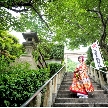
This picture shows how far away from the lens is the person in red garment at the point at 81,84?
26.8 feet

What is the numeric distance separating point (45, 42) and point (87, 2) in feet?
21.1

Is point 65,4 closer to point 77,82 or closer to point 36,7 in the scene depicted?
point 36,7

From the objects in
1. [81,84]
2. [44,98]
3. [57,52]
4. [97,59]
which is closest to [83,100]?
[81,84]

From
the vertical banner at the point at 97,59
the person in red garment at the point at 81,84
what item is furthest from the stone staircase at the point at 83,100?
the vertical banner at the point at 97,59

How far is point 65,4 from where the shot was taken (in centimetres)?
1094

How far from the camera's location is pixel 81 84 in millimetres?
8461

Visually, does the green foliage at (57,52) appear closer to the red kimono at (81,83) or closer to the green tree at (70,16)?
the green tree at (70,16)

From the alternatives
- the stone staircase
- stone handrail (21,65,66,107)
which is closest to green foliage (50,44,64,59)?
the stone staircase

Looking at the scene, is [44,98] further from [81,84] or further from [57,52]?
[57,52]

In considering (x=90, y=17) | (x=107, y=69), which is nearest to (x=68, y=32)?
(x=90, y=17)

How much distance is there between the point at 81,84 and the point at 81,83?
0.06 m

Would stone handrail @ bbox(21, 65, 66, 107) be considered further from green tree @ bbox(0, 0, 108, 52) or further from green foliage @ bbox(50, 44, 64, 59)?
green foliage @ bbox(50, 44, 64, 59)

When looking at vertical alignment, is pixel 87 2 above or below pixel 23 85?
above

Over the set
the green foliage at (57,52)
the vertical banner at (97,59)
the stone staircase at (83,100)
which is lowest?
the stone staircase at (83,100)
